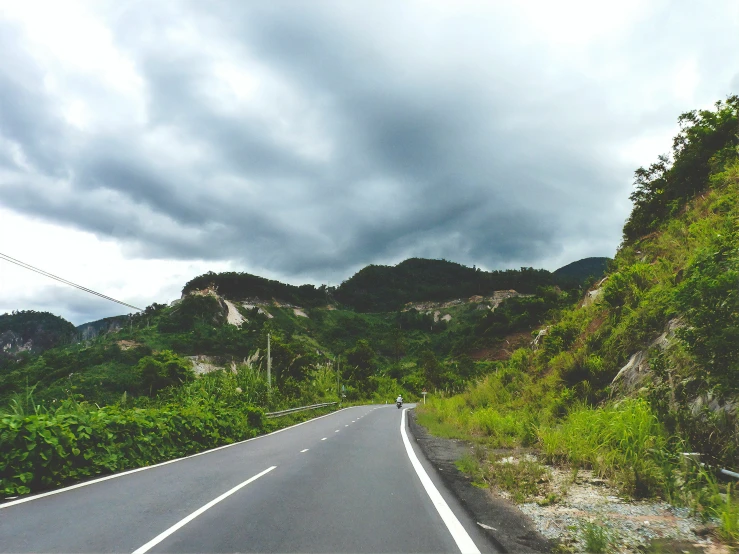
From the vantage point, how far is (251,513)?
6.25 m

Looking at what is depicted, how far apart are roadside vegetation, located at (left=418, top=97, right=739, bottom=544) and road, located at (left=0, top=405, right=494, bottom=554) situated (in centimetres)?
153

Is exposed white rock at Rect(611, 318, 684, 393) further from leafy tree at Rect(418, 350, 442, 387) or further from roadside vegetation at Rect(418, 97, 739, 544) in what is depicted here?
leafy tree at Rect(418, 350, 442, 387)

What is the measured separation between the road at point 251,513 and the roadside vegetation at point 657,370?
5.02ft

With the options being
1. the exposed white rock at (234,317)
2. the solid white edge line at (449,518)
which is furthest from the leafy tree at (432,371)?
the exposed white rock at (234,317)

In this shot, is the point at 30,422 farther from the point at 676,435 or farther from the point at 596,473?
the point at 676,435

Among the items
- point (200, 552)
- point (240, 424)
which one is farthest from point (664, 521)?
point (240, 424)

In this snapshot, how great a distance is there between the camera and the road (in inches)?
197

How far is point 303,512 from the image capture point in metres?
6.27

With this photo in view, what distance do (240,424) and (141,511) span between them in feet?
40.2

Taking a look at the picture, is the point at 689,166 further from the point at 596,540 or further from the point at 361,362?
the point at 361,362

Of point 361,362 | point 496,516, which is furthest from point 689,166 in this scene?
point 361,362

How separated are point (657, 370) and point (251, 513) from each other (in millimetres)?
7488

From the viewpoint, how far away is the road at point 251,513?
5.00 metres

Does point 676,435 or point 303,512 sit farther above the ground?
point 676,435
